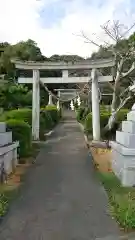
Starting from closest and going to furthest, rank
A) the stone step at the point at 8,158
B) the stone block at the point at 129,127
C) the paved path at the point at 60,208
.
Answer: the paved path at the point at 60,208, the stone block at the point at 129,127, the stone step at the point at 8,158

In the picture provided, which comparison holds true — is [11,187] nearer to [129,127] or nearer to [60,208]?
[60,208]

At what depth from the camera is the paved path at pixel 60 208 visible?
5.72 meters

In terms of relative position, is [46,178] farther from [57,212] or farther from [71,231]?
[71,231]

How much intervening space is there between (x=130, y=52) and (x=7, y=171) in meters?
12.4

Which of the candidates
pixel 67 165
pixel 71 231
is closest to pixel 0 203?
pixel 71 231

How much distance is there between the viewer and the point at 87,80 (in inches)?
830

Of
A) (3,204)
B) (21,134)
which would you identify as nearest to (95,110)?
(21,134)

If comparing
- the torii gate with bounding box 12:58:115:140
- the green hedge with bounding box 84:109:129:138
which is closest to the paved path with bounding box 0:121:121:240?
the torii gate with bounding box 12:58:115:140

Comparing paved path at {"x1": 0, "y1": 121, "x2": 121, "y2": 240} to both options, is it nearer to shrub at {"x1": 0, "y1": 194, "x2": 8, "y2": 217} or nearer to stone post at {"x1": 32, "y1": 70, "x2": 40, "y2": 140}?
shrub at {"x1": 0, "y1": 194, "x2": 8, "y2": 217}

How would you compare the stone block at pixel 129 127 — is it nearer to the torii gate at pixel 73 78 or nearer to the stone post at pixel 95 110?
the stone post at pixel 95 110

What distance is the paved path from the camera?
5.72m

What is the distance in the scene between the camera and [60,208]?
7.12 metres

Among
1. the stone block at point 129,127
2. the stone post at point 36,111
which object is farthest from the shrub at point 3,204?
the stone post at point 36,111

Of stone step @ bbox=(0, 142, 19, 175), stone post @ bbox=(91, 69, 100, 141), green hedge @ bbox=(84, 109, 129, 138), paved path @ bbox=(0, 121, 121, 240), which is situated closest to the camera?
paved path @ bbox=(0, 121, 121, 240)
